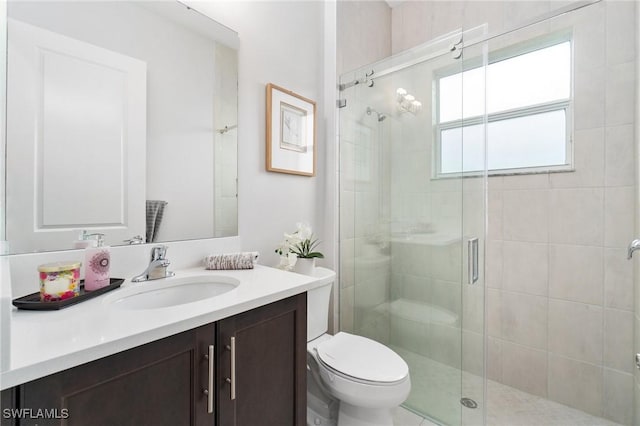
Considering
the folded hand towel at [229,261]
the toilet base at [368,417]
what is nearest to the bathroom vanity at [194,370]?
the folded hand towel at [229,261]

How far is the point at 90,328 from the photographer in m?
0.62

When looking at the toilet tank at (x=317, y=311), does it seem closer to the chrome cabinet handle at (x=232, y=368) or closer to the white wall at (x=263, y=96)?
the white wall at (x=263, y=96)

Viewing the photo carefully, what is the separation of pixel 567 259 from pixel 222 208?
200cm

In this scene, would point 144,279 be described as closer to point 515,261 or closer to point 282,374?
point 282,374

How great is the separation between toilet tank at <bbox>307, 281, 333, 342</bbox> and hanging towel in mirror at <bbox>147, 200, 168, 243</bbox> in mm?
710

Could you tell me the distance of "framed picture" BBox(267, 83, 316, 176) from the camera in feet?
5.11

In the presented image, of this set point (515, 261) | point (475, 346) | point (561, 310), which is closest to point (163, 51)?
point (475, 346)

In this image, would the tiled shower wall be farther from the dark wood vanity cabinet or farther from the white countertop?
the white countertop

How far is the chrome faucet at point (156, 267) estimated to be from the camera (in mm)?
1019

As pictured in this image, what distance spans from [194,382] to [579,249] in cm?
209

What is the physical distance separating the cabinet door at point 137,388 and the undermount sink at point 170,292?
0.30 m

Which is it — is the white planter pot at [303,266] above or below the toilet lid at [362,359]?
above

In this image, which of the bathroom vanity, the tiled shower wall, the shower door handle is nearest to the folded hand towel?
the bathroom vanity

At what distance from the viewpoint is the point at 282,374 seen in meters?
0.98
